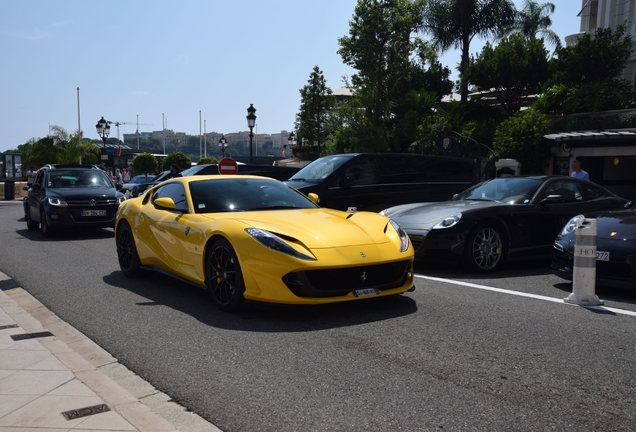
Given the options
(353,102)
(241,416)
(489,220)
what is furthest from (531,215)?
(353,102)

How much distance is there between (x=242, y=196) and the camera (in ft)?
23.1

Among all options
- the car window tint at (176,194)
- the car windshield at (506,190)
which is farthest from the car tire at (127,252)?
the car windshield at (506,190)

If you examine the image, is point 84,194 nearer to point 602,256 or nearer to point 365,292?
point 365,292

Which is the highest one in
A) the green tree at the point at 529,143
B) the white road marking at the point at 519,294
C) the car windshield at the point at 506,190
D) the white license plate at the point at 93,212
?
the green tree at the point at 529,143

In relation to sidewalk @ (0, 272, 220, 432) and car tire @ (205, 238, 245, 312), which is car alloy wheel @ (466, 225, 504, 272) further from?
sidewalk @ (0, 272, 220, 432)

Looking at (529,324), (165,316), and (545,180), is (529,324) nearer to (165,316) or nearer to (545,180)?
(165,316)

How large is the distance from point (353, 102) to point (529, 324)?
34322mm

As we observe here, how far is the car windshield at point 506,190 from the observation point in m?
9.19

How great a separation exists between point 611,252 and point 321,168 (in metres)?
6.58

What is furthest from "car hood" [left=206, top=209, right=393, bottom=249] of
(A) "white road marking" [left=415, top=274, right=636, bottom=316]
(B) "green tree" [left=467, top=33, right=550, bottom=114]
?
(B) "green tree" [left=467, top=33, right=550, bottom=114]

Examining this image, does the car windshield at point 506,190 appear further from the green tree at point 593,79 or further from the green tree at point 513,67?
the green tree at point 513,67

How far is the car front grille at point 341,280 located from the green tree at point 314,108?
49.7 m

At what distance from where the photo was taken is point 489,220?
8531 millimetres

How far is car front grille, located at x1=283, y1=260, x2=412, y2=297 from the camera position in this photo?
18.2 ft
